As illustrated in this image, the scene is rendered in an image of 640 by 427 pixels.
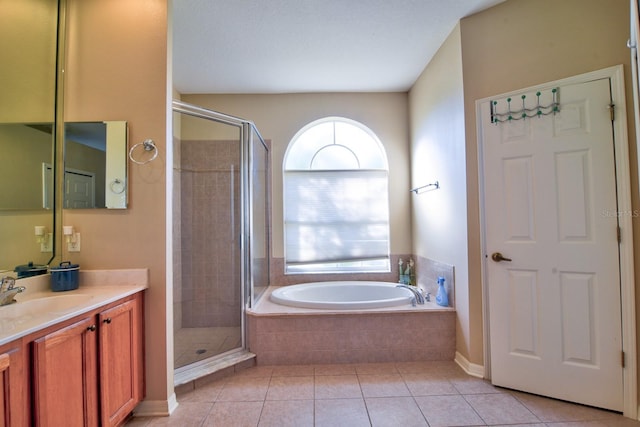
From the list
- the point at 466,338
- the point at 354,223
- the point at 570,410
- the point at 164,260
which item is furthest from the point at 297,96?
the point at 570,410

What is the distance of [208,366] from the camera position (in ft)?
7.18

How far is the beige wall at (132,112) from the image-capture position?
1.78 m

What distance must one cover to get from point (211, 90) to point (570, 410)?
13.5ft

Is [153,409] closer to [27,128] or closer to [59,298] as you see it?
[59,298]

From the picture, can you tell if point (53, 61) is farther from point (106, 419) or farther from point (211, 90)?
point (106, 419)

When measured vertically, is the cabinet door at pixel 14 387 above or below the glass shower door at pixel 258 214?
below

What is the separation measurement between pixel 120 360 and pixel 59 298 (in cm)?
46

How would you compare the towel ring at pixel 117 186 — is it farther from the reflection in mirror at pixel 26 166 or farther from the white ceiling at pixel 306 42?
the white ceiling at pixel 306 42

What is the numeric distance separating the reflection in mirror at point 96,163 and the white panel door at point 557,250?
2484 mm

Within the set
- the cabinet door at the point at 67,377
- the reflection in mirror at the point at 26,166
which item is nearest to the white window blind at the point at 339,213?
the reflection in mirror at the point at 26,166

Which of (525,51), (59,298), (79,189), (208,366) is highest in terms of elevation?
(525,51)

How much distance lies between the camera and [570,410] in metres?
1.77

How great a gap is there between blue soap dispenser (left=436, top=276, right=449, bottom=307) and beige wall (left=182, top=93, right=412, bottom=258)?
2.88ft

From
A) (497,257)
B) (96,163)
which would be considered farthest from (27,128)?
(497,257)
